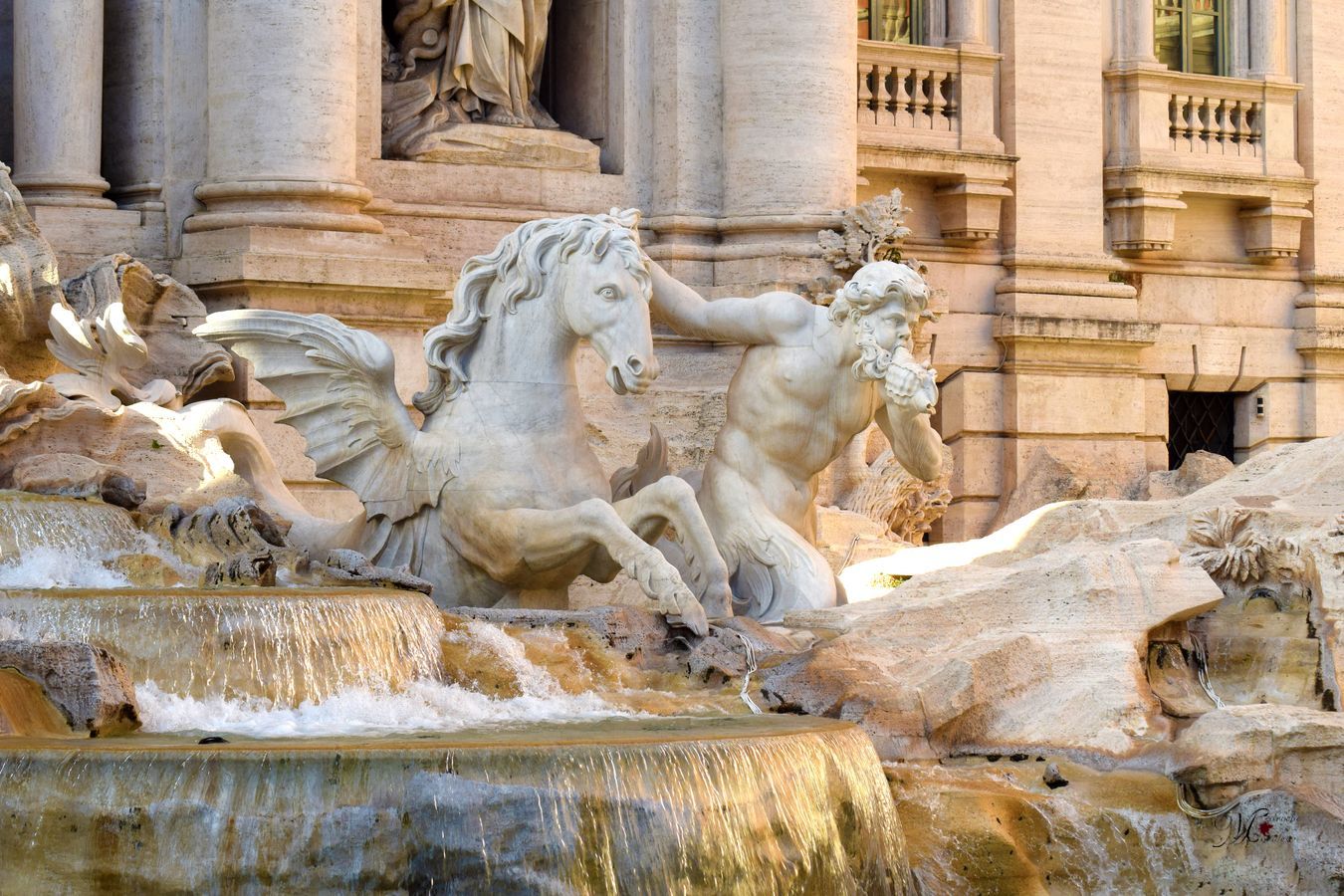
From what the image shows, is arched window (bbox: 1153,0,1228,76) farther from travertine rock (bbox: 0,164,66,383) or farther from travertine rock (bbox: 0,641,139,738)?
travertine rock (bbox: 0,641,139,738)

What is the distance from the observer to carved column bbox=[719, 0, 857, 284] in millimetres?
15969

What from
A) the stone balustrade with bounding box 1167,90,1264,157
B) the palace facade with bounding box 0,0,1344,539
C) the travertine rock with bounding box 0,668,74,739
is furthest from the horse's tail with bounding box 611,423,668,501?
the stone balustrade with bounding box 1167,90,1264,157

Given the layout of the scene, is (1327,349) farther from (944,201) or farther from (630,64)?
(630,64)

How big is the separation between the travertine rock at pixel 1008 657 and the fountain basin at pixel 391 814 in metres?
1.81

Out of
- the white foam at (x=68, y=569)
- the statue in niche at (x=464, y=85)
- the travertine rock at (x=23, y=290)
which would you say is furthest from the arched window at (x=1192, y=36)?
the white foam at (x=68, y=569)

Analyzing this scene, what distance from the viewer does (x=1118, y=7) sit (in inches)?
753

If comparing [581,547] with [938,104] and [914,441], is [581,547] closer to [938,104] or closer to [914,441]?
[914,441]

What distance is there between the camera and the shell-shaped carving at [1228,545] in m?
11.5

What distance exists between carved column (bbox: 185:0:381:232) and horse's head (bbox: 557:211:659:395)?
3060 mm

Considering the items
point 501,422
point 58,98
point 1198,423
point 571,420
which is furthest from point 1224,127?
point 501,422

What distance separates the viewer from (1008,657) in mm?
10453

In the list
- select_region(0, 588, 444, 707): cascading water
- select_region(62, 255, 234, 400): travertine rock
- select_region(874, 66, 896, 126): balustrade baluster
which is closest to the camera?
select_region(0, 588, 444, 707): cascading water

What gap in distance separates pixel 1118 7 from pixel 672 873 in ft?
40.0

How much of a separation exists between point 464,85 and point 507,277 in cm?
431
